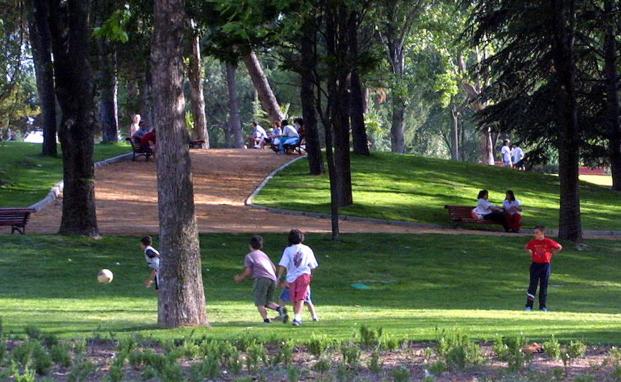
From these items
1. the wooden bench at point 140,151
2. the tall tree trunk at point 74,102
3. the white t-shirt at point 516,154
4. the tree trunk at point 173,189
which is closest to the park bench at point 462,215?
the tall tree trunk at point 74,102

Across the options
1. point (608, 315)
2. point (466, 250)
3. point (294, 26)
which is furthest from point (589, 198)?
point (608, 315)

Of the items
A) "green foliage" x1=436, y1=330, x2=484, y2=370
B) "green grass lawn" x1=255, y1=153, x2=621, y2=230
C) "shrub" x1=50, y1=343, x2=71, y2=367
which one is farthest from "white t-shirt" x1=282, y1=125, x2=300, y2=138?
"shrub" x1=50, y1=343, x2=71, y2=367

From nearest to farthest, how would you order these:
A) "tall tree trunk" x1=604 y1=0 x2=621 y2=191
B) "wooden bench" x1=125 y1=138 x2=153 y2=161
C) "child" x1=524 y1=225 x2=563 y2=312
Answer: "child" x1=524 y1=225 x2=563 y2=312, "wooden bench" x1=125 y1=138 x2=153 y2=161, "tall tree trunk" x1=604 y1=0 x2=621 y2=191

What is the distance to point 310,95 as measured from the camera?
3366 centimetres

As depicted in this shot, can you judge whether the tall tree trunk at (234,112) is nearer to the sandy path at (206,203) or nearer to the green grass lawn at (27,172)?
the green grass lawn at (27,172)

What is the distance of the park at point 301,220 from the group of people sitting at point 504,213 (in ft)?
0.22

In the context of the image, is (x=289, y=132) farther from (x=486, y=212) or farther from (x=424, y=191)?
(x=486, y=212)

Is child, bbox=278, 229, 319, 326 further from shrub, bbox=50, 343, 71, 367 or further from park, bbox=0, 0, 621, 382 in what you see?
shrub, bbox=50, 343, 71, 367

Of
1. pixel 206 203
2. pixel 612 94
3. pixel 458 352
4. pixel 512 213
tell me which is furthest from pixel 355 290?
pixel 612 94

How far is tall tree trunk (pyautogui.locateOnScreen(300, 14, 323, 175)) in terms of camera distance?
25.4 metres

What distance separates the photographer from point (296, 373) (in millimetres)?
9695

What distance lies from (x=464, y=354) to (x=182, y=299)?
4078 millimetres

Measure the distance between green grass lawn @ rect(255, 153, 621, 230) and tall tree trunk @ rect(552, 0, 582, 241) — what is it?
3.61 metres

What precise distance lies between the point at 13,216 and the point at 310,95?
12375mm
